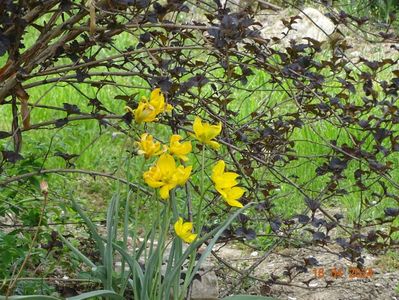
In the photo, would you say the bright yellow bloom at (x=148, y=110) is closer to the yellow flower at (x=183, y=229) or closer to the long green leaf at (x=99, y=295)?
the yellow flower at (x=183, y=229)

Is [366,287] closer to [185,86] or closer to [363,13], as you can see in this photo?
[185,86]

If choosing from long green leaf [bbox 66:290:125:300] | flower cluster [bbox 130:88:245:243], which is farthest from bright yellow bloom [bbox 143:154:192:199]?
long green leaf [bbox 66:290:125:300]

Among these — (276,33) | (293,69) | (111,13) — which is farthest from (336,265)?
(276,33)

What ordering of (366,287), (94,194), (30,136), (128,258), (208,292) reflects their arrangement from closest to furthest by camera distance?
(128,258) < (208,292) < (366,287) < (94,194) < (30,136)

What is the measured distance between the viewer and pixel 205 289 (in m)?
3.74

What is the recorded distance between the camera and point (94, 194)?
16.8 ft

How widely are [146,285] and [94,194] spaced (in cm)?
250

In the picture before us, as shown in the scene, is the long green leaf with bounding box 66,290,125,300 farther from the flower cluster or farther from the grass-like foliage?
the flower cluster

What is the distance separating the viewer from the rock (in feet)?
12.2
